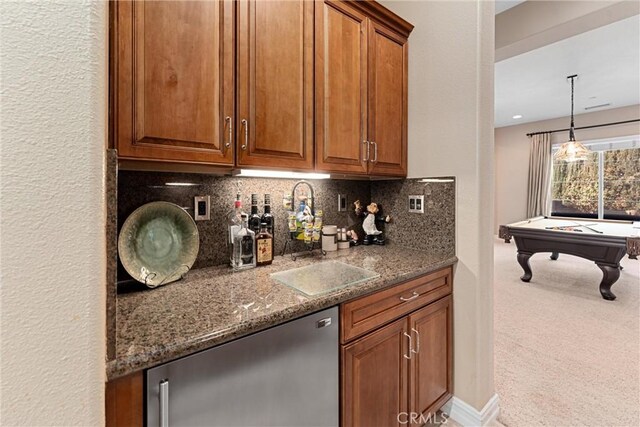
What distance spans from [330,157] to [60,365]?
4.06ft

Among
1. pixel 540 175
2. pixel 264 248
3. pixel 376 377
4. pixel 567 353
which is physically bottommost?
pixel 567 353

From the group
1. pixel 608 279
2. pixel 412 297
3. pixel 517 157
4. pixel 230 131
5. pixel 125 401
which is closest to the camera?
pixel 125 401

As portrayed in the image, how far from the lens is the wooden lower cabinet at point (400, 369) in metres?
1.10

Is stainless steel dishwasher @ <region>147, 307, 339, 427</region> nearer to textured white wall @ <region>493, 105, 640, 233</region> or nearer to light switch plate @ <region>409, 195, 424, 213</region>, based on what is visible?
light switch plate @ <region>409, 195, 424, 213</region>

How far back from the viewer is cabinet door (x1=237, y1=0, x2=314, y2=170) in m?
1.15

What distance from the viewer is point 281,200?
5.42 feet

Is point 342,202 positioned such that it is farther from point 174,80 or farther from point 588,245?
point 588,245

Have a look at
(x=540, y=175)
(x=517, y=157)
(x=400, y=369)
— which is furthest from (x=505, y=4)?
(x=517, y=157)

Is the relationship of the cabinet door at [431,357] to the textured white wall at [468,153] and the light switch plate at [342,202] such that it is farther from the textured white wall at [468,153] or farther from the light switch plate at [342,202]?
the light switch plate at [342,202]

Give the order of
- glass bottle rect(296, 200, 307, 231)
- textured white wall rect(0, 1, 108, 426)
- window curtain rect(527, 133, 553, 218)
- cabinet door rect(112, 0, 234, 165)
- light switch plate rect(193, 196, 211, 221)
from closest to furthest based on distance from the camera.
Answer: textured white wall rect(0, 1, 108, 426) < cabinet door rect(112, 0, 234, 165) < light switch plate rect(193, 196, 211, 221) < glass bottle rect(296, 200, 307, 231) < window curtain rect(527, 133, 553, 218)

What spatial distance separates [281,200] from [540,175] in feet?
24.3

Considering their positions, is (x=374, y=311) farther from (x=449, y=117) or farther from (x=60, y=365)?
(x=449, y=117)

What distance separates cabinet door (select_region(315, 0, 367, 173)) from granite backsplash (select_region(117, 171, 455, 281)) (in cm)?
37

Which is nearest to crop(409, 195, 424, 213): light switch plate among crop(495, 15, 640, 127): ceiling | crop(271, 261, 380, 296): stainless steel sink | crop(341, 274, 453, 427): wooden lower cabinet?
crop(341, 274, 453, 427): wooden lower cabinet
